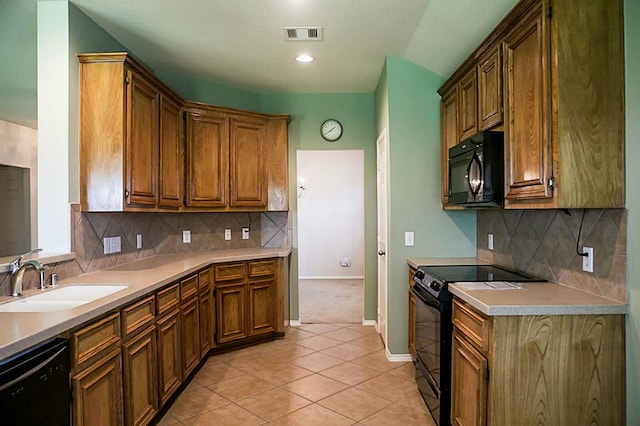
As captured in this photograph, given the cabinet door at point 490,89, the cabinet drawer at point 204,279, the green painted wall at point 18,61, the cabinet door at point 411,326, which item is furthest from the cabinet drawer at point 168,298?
the cabinet door at point 490,89

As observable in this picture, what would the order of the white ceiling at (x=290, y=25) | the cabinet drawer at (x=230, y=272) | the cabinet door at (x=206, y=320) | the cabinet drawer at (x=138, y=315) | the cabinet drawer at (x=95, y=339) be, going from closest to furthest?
1. the cabinet drawer at (x=95, y=339)
2. the cabinet drawer at (x=138, y=315)
3. the white ceiling at (x=290, y=25)
4. the cabinet door at (x=206, y=320)
5. the cabinet drawer at (x=230, y=272)

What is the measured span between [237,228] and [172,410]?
2156mm

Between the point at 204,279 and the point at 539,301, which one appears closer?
the point at 539,301

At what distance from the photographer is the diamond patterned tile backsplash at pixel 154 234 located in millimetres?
2646

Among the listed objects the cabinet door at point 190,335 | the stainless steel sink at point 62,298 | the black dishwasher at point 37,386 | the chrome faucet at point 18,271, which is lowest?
the cabinet door at point 190,335

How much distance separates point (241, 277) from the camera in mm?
3939

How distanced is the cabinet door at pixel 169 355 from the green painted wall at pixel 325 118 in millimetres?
1982

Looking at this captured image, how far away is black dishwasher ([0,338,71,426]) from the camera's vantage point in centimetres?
134

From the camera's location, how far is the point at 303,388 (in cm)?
311

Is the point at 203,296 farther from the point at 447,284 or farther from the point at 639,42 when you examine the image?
the point at 639,42

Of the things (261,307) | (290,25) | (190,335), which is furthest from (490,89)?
(261,307)

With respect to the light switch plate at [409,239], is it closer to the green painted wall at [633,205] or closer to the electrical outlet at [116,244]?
the green painted wall at [633,205]

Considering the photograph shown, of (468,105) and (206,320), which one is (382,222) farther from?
(206,320)

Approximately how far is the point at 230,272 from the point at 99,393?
199 cm
